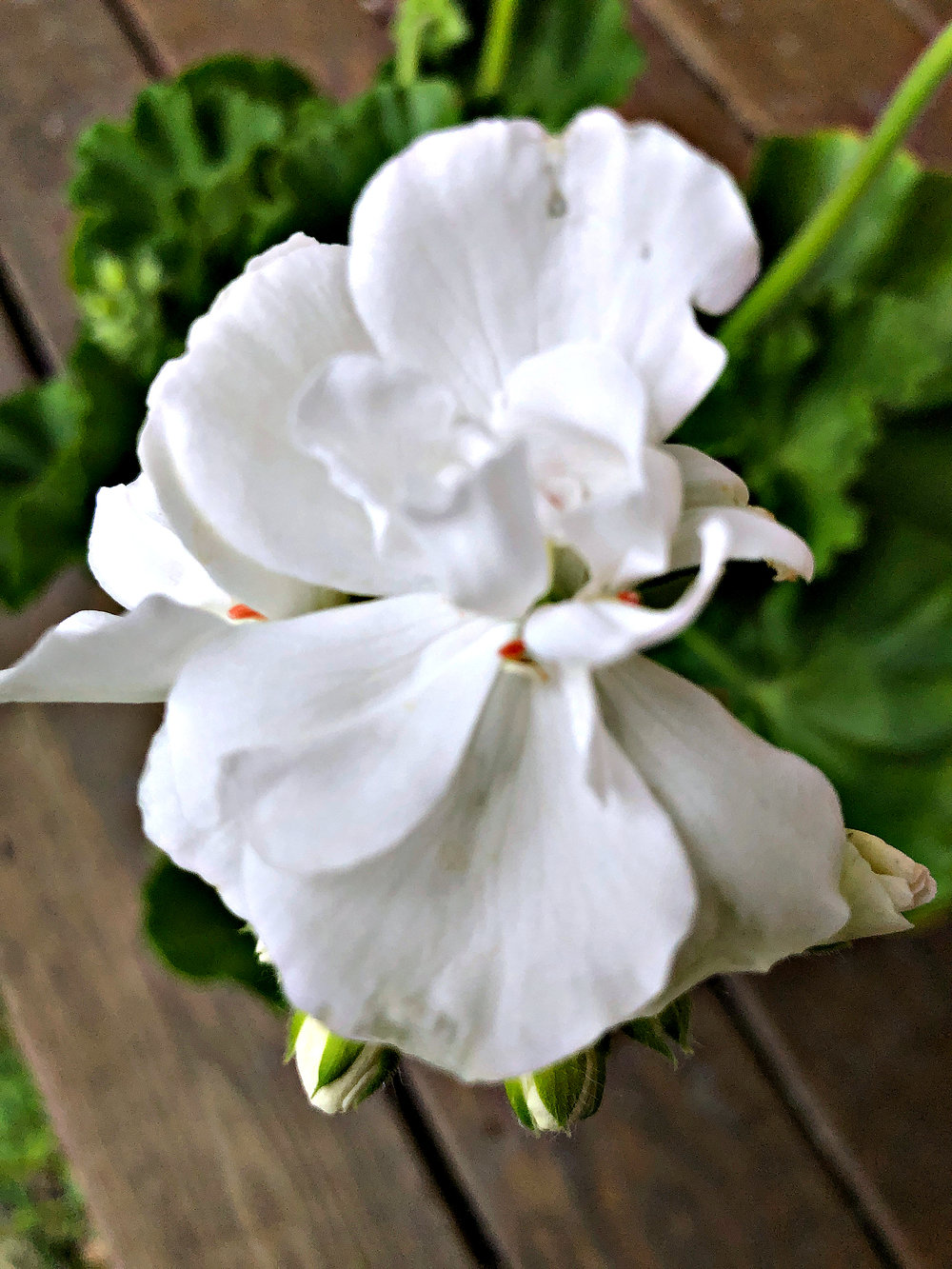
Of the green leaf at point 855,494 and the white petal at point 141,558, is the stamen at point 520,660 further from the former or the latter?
the green leaf at point 855,494

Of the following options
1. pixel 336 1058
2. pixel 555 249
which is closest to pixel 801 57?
pixel 555 249

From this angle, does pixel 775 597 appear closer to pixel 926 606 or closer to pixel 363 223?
pixel 926 606

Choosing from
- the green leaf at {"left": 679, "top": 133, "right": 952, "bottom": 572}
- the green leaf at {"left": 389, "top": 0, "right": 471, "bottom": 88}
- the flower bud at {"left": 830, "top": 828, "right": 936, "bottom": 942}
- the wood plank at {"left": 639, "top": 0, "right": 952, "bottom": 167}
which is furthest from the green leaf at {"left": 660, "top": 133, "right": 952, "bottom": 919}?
the flower bud at {"left": 830, "top": 828, "right": 936, "bottom": 942}

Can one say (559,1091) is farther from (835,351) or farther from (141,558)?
(835,351)

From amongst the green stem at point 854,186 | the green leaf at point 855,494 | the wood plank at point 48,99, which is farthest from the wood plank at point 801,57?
the wood plank at point 48,99

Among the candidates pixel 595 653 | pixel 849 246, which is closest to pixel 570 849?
pixel 595 653

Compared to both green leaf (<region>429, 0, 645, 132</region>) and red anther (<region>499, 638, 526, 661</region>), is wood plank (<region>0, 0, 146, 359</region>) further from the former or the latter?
red anther (<region>499, 638, 526, 661</region>)
